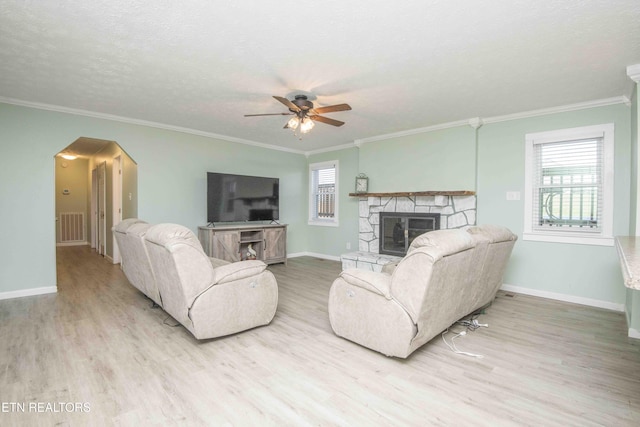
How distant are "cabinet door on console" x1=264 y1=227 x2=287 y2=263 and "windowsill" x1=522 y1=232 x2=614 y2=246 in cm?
390

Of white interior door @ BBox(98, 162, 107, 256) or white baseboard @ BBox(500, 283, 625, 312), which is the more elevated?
white interior door @ BBox(98, 162, 107, 256)

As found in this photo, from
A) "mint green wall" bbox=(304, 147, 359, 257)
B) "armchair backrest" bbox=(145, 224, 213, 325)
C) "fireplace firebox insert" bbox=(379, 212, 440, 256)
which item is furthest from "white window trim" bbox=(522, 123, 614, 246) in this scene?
"armchair backrest" bbox=(145, 224, 213, 325)

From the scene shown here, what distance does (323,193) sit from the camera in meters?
6.87

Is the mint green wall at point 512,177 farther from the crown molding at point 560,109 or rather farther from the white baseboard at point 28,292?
the white baseboard at point 28,292

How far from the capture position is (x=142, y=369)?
85.8 inches

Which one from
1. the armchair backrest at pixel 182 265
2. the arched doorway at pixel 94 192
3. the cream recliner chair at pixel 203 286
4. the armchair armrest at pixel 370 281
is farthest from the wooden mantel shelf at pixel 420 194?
the arched doorway at pixel 94 192

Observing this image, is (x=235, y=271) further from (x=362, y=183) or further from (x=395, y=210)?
(x=362, y=183)

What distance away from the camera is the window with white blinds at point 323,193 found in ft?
21.7

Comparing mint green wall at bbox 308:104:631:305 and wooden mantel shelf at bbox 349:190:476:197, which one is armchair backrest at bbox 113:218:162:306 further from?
mint green wall at bbox 308:104:631:305

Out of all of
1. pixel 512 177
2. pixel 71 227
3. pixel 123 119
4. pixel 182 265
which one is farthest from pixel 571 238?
pixel 71 227

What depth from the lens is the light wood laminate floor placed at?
1.73 meters

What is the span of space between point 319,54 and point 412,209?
324cm

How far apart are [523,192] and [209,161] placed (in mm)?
4926

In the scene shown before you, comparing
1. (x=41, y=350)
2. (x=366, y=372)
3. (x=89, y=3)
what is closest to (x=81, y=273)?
(x=41, y=350)
